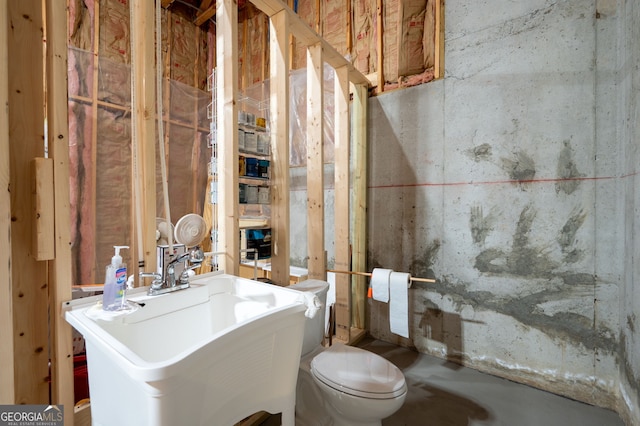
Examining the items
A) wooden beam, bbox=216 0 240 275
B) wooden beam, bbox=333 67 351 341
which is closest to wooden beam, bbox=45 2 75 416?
wooden beam, bbox=216 0 240 275

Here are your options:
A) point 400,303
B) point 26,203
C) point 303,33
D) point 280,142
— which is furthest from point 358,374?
point 303,33

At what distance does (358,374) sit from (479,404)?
0.96 meters

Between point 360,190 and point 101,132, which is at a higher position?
point 101,132

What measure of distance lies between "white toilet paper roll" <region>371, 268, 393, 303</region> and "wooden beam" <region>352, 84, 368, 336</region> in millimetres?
530

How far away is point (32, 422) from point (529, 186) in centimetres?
269

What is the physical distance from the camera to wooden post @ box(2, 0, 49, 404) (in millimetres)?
973

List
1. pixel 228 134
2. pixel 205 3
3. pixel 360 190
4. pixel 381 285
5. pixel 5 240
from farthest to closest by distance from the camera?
pixel 205 3, pixel 360 190, pixel 381 285, pixel 228 134, pixel 5 240

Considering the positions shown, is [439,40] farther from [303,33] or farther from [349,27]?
[303,33]

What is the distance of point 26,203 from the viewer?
3.26 ft

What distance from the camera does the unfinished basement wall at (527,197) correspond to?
172 centimetres

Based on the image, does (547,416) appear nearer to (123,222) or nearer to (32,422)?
(32,422)

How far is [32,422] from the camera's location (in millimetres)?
958

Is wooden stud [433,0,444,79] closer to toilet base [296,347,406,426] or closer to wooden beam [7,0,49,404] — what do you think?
toilet base [296,347,406,426]

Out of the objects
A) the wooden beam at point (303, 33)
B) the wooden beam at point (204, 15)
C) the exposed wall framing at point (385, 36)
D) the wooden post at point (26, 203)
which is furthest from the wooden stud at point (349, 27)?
the wooden post at point (26, 203)
